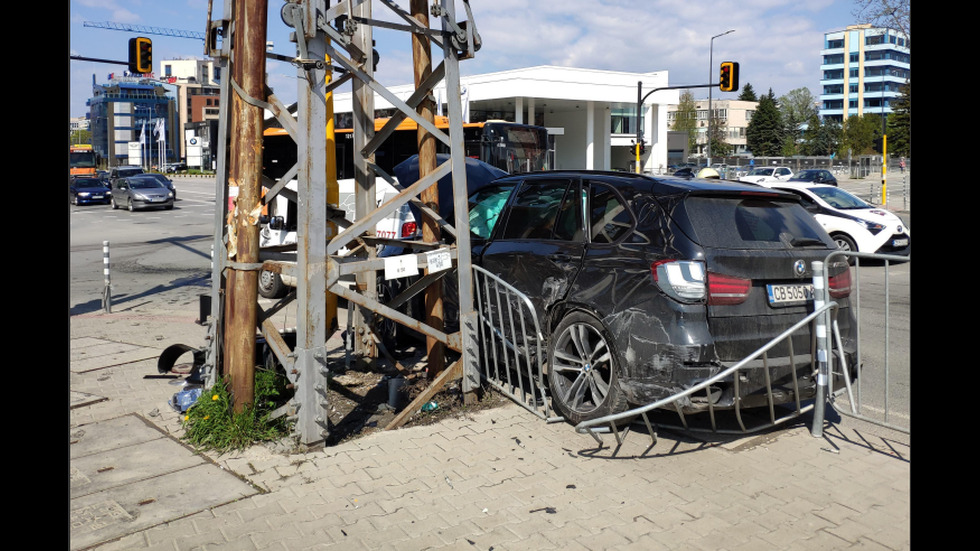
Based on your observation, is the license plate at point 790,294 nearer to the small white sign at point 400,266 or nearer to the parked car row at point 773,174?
the small white sign at point 400,266

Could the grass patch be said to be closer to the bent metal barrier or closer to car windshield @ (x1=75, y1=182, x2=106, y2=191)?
the bent metal barrier

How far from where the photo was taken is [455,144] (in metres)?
5.89

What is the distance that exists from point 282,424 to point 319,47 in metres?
2.51

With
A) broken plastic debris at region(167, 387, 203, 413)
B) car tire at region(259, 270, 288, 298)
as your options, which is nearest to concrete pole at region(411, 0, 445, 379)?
broken plastic debris at region(167, 387, 203, 413)

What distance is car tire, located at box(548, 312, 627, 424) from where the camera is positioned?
213 inches

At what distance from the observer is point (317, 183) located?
518cm

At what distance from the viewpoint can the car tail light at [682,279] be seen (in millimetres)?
5031

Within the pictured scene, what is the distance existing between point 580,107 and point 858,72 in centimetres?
8806

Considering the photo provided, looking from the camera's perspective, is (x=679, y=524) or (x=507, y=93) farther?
(x=507, y=93)

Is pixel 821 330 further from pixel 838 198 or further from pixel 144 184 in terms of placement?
pixel 144 184

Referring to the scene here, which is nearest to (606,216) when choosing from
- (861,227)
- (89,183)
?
(861,227)

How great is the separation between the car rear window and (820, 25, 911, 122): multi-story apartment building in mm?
131994
